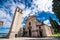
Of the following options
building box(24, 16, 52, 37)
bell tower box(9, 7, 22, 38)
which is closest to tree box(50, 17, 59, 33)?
building box(24, 16, 52, 37)

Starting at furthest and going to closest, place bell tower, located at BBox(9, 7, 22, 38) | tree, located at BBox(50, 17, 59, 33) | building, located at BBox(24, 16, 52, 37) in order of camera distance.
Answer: tree, located at BBox(50, 17, 59, 33)
building, located at BBox(24, 16, 52, 37)
bell tower, located at BBox(9, 7, 22, 38)

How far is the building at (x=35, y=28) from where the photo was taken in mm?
6270

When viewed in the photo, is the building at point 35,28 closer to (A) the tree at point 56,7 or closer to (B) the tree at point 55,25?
(B) the tree at point 55,25

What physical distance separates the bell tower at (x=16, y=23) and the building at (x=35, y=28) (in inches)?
11.4

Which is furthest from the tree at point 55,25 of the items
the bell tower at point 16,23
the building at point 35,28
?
the bell tower at point 16,23

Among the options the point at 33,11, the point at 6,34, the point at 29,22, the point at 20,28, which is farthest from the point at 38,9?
the point at 6,34

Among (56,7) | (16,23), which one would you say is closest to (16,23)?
(16,23)

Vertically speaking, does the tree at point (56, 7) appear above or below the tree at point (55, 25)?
above

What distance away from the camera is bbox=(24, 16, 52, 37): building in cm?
627

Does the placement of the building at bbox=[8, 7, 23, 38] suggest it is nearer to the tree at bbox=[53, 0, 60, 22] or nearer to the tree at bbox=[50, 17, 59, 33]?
the tree at bbox=[50, 17, 59, 33]

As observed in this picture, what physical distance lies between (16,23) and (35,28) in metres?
0.79

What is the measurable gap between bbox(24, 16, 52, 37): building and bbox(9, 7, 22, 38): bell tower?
0.95 ft

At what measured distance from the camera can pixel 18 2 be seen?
627 cm

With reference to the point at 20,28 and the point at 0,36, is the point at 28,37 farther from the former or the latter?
the point at 0,36
